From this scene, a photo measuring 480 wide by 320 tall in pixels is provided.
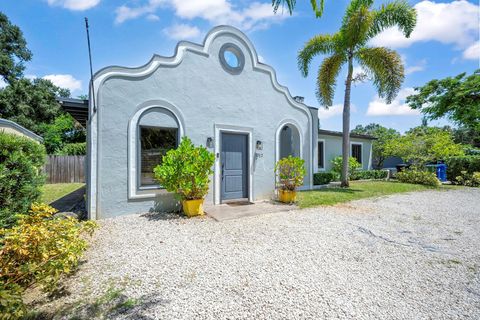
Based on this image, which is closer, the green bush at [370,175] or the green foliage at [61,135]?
the green bush at [370,175]

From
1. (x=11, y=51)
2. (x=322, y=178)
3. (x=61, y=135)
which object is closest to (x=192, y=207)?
(x=322, y=178)

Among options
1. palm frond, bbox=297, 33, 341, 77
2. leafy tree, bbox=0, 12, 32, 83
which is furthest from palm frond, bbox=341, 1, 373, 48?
leafy tree, bbox=0, 12, 32, 83

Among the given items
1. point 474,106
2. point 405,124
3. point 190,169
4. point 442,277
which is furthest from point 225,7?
point 405,124

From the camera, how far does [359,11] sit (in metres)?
10.4

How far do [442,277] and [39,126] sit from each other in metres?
31.1

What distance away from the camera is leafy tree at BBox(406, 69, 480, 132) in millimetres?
15336

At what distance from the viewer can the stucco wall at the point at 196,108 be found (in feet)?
19.3

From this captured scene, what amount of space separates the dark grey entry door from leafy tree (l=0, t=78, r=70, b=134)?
22262 mm

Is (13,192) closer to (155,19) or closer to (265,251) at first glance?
(265,251)

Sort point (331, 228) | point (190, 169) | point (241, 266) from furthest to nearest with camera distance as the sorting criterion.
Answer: point (190, 169), point (331, 228), point (241, 266)

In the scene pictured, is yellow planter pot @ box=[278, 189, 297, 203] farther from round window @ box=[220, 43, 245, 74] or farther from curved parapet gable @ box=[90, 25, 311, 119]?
round window @ box=[220, 43, 245, 74]

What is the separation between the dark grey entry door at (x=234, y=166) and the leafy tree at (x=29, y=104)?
73.0 feet

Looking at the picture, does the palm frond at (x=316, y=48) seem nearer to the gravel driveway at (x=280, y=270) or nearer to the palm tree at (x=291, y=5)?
the gravel driveway at (x=280, y=270)

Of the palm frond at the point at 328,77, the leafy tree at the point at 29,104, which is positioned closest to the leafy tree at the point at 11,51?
the leafy tree at the point at 29,104
